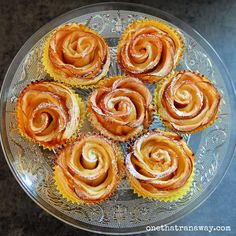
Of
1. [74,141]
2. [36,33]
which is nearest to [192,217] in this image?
[74,141]

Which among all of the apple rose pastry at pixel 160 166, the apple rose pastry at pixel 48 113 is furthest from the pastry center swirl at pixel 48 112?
the apple rose pastry at pixel 160 166

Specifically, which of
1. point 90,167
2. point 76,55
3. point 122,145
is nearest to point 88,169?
point 90,167

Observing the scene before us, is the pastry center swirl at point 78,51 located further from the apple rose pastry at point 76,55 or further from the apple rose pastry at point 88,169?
the apple rose pastry at point 88,169

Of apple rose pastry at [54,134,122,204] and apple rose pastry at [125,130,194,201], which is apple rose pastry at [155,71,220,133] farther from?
apple rose pastry at [54,134,122,204]

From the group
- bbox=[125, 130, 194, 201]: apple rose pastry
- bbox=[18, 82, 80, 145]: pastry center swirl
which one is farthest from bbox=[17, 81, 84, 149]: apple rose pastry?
bbox=[125, 130, 194, 201]: apple rose pastry

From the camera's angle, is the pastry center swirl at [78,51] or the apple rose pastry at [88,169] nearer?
the apple rose pastry at [88,169]
